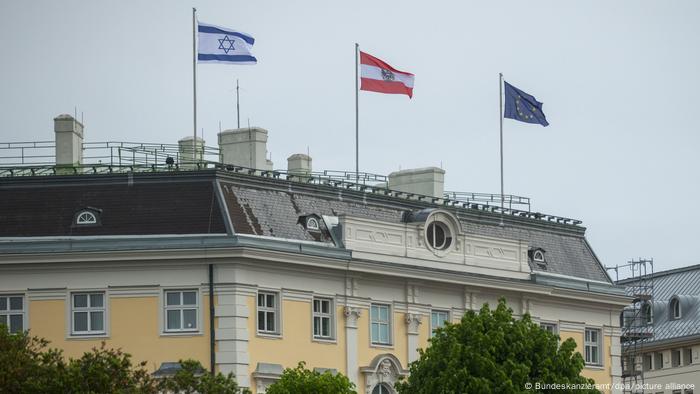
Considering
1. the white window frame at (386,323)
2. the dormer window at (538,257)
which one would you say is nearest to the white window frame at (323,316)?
the white window frame at (386,323)

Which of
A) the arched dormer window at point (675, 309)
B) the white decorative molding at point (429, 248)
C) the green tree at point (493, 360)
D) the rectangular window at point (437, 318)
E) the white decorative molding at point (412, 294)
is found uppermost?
the arched dormer window at point (675, 309)

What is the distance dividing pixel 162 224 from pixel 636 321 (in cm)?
4467

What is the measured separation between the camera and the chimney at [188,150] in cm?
8193

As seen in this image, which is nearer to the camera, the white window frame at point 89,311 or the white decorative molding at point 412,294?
the white window frame at point 89,311

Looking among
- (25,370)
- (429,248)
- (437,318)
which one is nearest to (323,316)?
(429,248)

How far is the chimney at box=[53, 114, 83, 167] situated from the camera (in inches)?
3253

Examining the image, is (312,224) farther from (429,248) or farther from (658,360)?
(658,360)

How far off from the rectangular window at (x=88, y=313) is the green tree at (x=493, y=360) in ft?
37.8

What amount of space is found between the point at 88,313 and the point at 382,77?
17.5 m

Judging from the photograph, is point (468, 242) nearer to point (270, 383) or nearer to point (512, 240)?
point (512, 240)

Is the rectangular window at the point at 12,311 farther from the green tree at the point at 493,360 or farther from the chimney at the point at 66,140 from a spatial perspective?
the green tree at the point at 493,360

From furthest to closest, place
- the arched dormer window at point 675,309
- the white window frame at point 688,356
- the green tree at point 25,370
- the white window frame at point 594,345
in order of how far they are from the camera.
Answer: the arched dormer window at point 675,309 < the white window frame at point 688,356 < the white window frame at point 594,345 < the green tree at point 25,370

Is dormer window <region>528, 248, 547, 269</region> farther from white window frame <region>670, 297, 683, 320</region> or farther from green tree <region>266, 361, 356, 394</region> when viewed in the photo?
white window frame <region>670, 297, 683, 320</region>

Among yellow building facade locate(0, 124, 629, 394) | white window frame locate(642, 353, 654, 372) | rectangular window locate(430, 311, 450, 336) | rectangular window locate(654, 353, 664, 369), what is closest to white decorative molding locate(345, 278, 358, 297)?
yellow building facade locate(0, 124, 629, 394)
